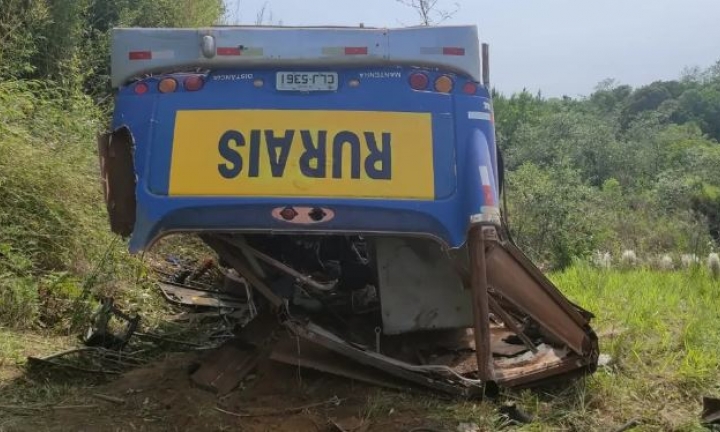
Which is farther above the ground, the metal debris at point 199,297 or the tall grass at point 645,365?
the metal debris at point 199,297

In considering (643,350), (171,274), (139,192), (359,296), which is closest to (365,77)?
(139,192)

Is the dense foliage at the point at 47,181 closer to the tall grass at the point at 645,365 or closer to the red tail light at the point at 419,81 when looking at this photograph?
the red tail light at the point at 419,81

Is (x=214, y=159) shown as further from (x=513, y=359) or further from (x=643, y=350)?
(x=643, y=350)

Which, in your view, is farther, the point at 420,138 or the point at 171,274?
the point at 171,274

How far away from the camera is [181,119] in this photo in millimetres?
3719

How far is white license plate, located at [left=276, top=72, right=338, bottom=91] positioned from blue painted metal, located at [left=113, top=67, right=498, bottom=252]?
39 millimetres

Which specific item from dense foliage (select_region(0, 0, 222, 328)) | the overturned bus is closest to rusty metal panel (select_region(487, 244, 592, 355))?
the overturned bus

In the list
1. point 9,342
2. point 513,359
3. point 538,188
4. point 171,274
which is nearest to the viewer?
point 513,359

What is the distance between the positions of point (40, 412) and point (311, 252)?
74.5 inches

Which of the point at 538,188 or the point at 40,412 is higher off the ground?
the point at 538,188

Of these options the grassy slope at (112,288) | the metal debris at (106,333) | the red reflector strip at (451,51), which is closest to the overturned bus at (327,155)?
the red reflector strip at (451,51)

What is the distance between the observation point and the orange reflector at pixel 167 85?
377 cm

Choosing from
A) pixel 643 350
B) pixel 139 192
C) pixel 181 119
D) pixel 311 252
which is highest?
pixel 181 119

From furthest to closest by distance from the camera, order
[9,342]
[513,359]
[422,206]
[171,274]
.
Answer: [171,274], [9,342], [513,359], [422,206]
